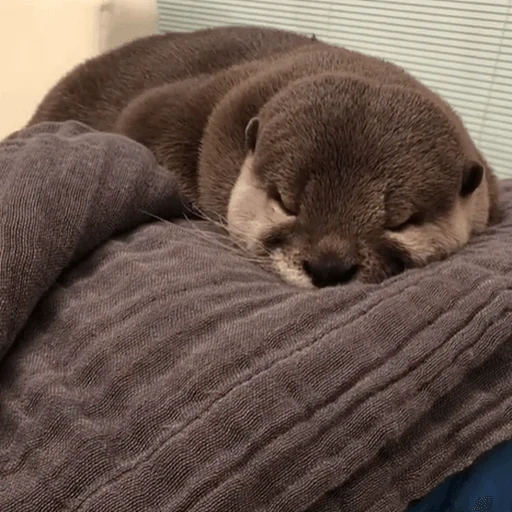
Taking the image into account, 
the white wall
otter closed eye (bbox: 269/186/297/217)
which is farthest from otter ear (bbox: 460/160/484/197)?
the white wall

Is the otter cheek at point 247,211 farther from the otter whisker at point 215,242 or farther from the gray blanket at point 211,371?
the gray blanket at point 211,371

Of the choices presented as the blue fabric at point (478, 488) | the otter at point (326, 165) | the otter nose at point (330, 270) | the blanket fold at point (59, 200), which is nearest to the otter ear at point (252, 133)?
the otter at point (326, 165)

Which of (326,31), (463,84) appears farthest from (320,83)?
(326,31)

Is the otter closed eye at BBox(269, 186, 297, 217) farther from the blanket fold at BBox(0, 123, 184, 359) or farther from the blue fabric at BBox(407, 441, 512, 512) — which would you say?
the blue fabric at BBox(407, 441, 512, 512)

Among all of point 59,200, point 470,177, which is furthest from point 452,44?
point 59,200

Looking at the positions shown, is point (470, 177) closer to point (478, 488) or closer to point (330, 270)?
point (330, 270)

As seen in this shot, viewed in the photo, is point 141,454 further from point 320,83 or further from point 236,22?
point 236,22

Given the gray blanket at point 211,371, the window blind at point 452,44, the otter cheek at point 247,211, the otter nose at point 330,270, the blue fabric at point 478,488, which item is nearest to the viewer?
the gray blanket at point 211,371

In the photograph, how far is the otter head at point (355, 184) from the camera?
2.69 feet

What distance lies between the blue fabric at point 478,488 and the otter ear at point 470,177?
0.38 m

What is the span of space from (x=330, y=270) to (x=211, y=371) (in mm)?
243

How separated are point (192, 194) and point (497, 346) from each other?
0.58 metres

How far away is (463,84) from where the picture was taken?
178 centimetres

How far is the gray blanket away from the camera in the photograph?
54cm
